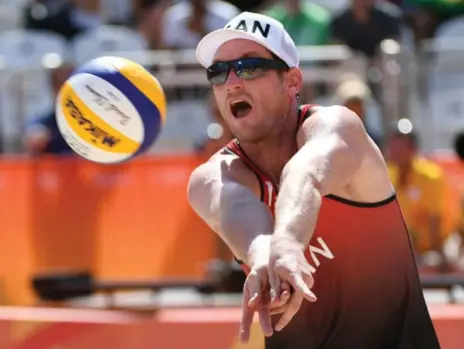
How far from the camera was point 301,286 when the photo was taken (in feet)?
9.18

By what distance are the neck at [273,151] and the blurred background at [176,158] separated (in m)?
3.84

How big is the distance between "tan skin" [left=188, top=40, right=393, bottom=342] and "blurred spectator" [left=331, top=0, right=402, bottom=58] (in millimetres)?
6091

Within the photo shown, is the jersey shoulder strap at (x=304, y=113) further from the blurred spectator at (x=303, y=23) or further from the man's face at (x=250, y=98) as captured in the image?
the blurred spectator at (x=303, y=23)

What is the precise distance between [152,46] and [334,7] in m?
2.26

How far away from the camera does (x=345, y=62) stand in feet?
30.8

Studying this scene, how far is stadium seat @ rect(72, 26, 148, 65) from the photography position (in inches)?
408

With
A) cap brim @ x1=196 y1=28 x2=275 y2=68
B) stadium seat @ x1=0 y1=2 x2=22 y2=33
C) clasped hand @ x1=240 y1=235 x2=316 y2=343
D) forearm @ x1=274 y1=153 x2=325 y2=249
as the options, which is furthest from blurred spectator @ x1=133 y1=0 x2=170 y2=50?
clasped hand @ x1=240 y1=235 x2=316 y2=343

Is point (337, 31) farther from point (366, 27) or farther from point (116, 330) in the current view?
point (116, 330)

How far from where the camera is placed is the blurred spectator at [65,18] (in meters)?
11.1

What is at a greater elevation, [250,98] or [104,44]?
[104,44]

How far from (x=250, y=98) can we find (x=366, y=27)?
20.9ft

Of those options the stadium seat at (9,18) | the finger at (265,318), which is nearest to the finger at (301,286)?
the finger at (265,318)

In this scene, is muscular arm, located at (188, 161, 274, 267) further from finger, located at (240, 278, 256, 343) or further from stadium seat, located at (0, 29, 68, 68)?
stadium seat, located at (0, 29, 68, 68)

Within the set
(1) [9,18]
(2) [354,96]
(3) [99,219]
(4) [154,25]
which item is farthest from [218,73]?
Answer: (1) [9,18]
